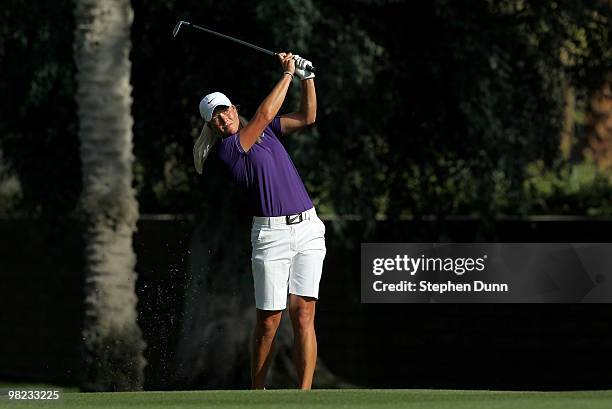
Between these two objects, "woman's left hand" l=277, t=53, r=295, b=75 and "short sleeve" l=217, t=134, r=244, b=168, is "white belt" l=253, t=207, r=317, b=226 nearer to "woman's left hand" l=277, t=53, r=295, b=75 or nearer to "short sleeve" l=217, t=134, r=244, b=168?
"short sleeve" l=217, t=134, r=244, b=168

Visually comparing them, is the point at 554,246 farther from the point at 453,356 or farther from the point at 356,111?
the point at 356,111

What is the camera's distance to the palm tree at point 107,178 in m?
12.9

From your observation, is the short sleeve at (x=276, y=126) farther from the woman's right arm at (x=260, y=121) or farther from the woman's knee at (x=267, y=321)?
the woman's knee at (x=267, y=321)

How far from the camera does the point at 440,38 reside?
45.8 ft

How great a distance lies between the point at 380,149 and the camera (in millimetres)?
14602

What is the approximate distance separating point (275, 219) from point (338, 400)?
3.45 feet

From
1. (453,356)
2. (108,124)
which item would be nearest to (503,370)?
(453,356)

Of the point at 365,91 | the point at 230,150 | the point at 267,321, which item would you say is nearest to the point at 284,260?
the point at 267,321

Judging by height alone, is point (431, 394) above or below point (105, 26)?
below

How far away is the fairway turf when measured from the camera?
779 centimetres

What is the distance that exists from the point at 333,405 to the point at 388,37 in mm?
6673

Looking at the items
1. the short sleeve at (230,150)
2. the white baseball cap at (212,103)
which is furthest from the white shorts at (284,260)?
the white baseball cap at (212,103)

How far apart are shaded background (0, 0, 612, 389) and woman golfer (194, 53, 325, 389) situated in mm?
3928

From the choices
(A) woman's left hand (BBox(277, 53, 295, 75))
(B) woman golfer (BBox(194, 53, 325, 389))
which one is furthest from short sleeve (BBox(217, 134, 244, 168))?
(A) woman's left hand (BBox(277, 53, 295, 75))
